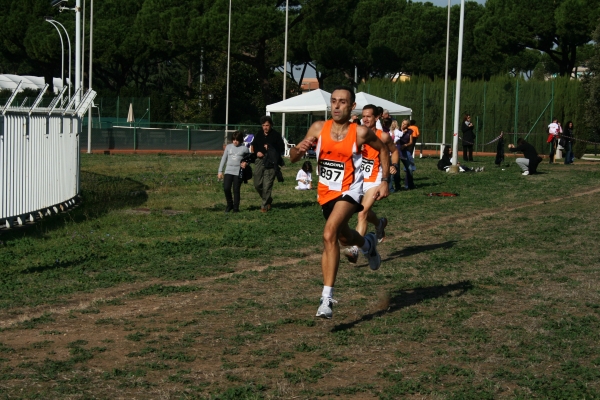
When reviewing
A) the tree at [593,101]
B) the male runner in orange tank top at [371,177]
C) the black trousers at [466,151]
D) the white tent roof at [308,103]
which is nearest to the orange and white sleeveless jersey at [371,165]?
the male runner in orange tank top at [371,177]

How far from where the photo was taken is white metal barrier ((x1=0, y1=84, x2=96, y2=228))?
45.2ft

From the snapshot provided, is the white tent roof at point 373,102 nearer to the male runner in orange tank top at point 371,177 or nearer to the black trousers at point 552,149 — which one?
the black trousers at point 552,149

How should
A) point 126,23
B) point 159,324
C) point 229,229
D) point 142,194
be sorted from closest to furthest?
point 159,324, point 229,229, point 142,194, point 126,23

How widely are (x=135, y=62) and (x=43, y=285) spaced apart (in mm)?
57603

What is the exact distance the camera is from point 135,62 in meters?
65.1

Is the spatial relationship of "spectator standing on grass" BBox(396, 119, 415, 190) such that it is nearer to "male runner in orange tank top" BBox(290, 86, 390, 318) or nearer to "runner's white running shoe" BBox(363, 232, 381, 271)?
"runner's white running shoe" BBox(363, 232, 381, 271)

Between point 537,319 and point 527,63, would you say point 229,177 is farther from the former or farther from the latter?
point 527,63

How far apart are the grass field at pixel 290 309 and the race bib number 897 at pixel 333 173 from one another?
3.99ft

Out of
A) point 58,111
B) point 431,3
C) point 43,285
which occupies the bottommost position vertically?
point 43,285

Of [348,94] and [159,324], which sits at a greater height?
[348,94]

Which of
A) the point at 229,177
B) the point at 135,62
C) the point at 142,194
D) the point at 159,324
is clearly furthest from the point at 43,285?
the point at 135,62

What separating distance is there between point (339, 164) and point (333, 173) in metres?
0.10

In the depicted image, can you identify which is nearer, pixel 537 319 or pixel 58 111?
pixel 537 319

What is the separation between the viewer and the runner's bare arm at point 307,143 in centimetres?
741
